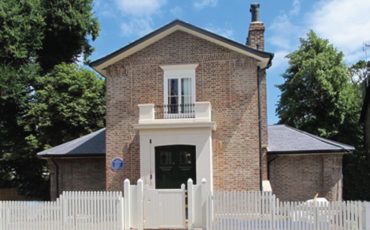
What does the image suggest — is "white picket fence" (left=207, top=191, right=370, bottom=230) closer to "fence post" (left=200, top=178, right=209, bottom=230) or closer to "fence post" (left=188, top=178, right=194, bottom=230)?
"fence post" (left=200, top=178, right=209, bottom=230)

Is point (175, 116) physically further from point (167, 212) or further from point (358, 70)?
point (358, 70)

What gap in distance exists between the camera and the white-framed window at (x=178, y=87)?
18.0 meters

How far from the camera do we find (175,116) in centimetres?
1781

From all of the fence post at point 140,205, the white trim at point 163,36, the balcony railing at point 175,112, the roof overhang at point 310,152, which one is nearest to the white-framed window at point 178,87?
the balcony railing at point 175,112

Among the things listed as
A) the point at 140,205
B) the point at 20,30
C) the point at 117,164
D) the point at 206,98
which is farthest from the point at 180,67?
the point at 20,30

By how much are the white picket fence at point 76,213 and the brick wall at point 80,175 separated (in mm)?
6806

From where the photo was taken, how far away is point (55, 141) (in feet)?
90.6

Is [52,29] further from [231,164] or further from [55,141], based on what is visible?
[231,164]

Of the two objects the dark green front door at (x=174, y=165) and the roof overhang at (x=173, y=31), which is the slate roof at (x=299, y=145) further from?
the dark green front door at (x=174, y=165)

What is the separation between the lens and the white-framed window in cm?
1797

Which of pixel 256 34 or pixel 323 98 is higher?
pixel 256 34

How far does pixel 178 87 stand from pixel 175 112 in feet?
3.34

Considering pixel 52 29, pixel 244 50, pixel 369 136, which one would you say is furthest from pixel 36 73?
pixel 369 136

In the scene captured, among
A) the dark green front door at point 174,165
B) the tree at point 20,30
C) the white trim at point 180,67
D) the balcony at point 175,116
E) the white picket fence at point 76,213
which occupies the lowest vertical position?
the white picket fence at point 76,213
